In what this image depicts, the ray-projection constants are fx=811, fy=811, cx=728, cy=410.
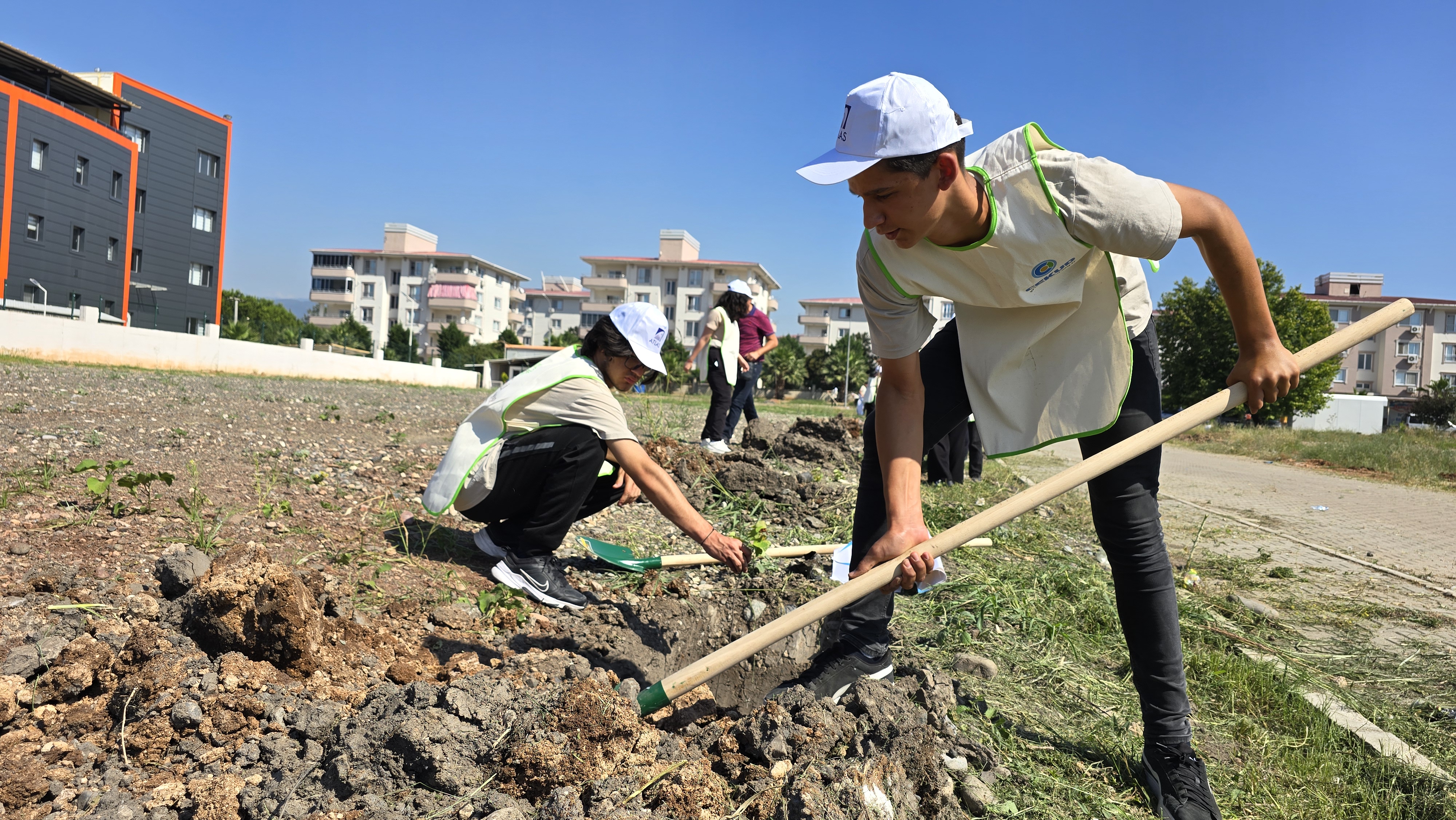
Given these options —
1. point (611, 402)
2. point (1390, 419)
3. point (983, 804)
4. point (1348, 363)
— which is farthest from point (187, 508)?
point (1348, 363)

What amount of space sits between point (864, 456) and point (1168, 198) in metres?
1.05

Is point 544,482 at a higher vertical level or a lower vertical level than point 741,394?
lower

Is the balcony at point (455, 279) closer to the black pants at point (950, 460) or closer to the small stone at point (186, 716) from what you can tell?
the black pants at point (950, 460)

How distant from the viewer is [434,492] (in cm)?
326

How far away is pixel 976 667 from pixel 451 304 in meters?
72.0

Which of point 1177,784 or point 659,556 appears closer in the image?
point 1177,784

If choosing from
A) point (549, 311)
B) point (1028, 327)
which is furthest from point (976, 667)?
point (549, 311)

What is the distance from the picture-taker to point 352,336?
2265 inches

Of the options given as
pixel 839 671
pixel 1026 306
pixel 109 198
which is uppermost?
pixel 109 198

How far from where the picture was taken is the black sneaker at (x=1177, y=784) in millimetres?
1926

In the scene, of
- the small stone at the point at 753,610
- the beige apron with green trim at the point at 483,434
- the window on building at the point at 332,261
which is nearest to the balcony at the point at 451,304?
the window on building at the point at 332,261

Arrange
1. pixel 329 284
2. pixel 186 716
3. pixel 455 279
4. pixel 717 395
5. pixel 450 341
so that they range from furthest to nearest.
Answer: pixel 329 284, pixel 455 279, pixel 450 341, pixel 717 395, pixel 186 716

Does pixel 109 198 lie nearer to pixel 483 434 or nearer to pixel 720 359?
pixel 720 359

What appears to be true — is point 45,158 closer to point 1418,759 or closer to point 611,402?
point 611,402
